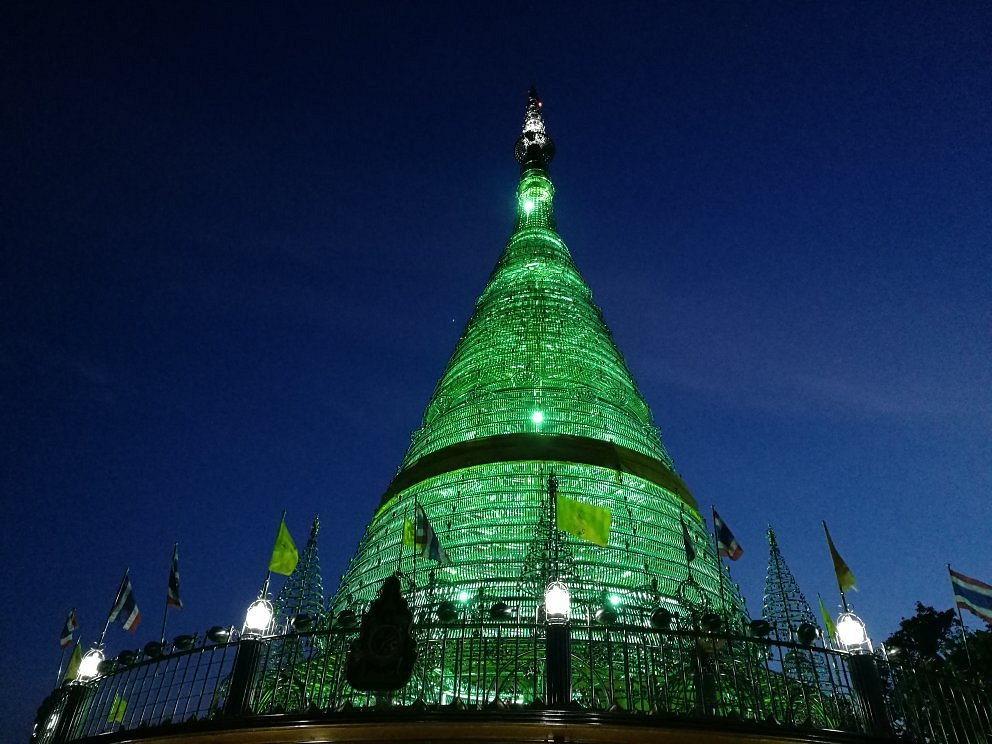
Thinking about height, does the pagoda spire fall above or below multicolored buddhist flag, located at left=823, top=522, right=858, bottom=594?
above

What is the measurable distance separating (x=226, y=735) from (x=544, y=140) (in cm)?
4018

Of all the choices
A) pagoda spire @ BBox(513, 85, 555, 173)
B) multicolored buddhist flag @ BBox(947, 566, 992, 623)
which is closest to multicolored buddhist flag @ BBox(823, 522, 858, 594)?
multicolored buddhist flag @ BBox(947, 566, 992, 623)

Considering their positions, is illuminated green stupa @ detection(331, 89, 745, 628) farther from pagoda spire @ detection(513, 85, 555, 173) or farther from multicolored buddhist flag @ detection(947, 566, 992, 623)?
pagoda spire @ detection(513, 85, 555, 173)

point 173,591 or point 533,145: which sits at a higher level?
point 533,145

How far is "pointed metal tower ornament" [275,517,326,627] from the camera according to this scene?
27938 mm

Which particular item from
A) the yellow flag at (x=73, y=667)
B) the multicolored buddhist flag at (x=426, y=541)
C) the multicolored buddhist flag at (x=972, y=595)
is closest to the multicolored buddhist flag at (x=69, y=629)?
the yellow flag at (x=73, y=667)

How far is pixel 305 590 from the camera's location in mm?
28781

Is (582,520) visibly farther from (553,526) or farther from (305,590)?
(305,590)

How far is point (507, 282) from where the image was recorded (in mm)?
31031

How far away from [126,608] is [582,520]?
13152 millimetres

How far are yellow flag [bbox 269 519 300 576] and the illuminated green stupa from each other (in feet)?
8.60

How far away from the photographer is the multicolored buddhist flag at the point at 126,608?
811 inches

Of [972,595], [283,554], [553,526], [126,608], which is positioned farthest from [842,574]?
[126,608]

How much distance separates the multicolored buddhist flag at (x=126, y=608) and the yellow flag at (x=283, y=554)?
506 centimetres
